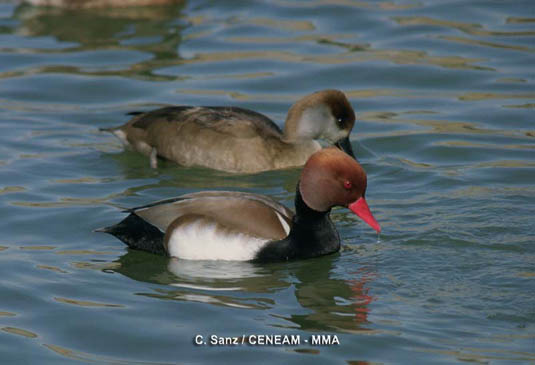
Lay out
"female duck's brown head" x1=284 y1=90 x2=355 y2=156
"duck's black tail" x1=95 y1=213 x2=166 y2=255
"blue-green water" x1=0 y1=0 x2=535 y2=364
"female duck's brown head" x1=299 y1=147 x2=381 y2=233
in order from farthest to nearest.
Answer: "female duck's brown head" x1=284 y1=90 x2=355 y2=156
"duck's black tail" x1=95 y1=213 x2=166 y2=255
"female duck's brown head" x1=299 y1=147 x2=381 y2=233
"blue-green water" x1=0 y1=0 x2=535 y2=364

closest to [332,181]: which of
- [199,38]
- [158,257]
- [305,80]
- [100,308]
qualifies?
[158,257]

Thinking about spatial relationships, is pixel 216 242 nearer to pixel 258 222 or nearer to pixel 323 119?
pixel 258 222

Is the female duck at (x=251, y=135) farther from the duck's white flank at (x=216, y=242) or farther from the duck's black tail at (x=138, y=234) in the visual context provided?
the duck's white flank at (x=216, y=242)

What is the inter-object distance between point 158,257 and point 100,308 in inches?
40.6

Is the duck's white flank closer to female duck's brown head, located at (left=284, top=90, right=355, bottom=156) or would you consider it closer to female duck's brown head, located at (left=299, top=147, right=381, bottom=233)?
female duck's brown head, located at (left=299, top=147, right=381, bottom=233)

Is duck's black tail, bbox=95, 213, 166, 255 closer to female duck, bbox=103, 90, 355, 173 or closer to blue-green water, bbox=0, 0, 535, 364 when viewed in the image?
blue-green water, bbox=0, 0, 535, 364

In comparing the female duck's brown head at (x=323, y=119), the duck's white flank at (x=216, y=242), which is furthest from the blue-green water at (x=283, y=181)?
the female duck's brown head at (x=323, y=119)

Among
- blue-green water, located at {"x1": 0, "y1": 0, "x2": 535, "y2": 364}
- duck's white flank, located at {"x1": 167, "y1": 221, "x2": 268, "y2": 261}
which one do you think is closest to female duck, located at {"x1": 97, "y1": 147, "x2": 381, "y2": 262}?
duck's white flank, located at {"x1": 167, "y1": 221, "x2": 268, "y2": 261}

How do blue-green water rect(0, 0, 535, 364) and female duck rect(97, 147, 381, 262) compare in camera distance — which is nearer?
blue-green water rect(0, 0, 535, 364)

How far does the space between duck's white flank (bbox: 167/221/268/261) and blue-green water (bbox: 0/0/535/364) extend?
115 millimetres

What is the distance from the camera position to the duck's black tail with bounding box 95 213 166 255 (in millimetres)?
8297

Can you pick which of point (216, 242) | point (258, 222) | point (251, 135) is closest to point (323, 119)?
point (251, 135)

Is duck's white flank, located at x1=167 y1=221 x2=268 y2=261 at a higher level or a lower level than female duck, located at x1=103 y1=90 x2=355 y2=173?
lower

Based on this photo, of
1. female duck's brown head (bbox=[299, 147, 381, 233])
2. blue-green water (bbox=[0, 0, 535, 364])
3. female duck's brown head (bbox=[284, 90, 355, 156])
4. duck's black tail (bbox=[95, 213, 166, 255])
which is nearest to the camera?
blue-green water (bbox=[0, 0, 535, 364])
